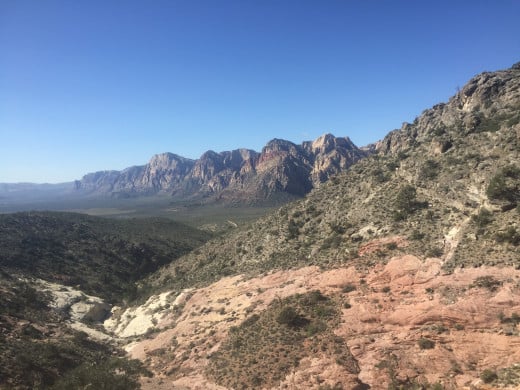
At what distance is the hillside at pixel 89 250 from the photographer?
64688 millimetres

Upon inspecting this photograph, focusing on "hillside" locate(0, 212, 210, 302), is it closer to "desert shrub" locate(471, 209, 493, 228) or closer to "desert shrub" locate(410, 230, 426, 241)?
"desert shrub" locate(410, 230, 426, 241)

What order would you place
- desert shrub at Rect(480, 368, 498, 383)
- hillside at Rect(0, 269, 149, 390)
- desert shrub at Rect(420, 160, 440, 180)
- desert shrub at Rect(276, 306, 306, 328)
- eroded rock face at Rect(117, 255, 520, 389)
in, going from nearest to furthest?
desert shrub at Rect(480, 368, 498, 383) < eroded rock face at Rect(117, 255, 520, 389) < hillside at Rect(0, 269, 149, 390) < desert shrub at Rect(276, 306, 306, 328) < desert shrub at Rect(420, 160, 440, 180)

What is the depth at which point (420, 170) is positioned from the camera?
42750 millimetres

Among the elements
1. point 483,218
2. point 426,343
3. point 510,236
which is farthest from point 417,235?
point 426,343

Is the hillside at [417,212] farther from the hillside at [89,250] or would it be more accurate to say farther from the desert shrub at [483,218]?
the hillside at [89,250]

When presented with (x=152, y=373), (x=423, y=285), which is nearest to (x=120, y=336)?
(x=152, y=373)

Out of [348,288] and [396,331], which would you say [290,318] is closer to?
[348,288]

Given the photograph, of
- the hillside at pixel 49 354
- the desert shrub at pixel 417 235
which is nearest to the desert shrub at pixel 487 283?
the desert shrub at pixel 417 235

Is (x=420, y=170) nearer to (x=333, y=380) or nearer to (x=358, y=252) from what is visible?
(x=358, y=252)

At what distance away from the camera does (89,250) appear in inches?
3223

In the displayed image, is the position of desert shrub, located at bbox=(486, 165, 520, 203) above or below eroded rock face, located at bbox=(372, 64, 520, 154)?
below

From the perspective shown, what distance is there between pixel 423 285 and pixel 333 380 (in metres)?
10.3

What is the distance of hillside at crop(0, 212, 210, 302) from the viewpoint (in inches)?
2547

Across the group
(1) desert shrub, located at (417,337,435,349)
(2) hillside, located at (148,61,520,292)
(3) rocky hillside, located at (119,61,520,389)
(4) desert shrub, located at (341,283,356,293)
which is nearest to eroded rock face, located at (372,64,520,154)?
(2) hillside, located at (148,61,520,292)
